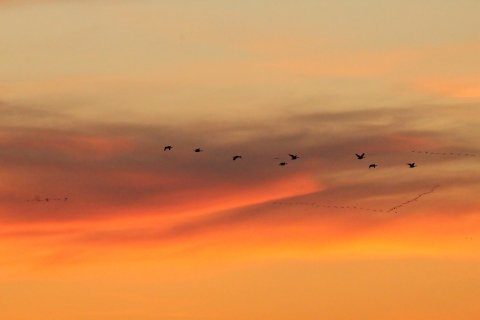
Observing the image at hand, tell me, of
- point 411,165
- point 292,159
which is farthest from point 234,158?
point 411,165

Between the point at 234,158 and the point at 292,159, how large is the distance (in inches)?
1172

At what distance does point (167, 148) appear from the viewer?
481ft

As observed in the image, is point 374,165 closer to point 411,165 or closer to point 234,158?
point 411,165

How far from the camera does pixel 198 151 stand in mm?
145250

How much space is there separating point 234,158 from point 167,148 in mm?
34458

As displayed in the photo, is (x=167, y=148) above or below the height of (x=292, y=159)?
above

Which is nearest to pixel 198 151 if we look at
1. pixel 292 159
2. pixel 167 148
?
pixel 167 148

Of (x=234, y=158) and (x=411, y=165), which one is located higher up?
(x=234, y=158)

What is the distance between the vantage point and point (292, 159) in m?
148

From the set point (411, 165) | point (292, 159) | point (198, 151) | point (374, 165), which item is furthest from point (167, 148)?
point (411, 165)

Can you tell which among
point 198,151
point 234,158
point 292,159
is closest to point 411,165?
point 292,159

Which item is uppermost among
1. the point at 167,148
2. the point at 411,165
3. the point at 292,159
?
the point at 167,148

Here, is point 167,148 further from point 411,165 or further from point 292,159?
point 411,165

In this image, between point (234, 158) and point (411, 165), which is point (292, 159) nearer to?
point (234, 158)
